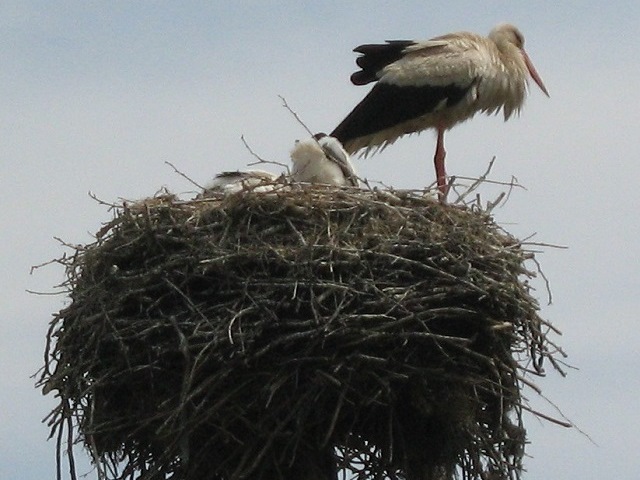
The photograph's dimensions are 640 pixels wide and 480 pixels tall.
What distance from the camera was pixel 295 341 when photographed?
7691mm

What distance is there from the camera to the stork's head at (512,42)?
37.7ft

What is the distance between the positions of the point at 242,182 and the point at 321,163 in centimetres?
122

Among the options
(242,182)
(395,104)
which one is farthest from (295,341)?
(395,104)

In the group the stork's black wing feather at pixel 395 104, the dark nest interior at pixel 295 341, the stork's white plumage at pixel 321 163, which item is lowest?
the dark nest interior at pixel 295 341

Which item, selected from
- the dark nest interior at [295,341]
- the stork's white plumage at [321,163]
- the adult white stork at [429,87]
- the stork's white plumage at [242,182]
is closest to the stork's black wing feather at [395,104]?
the adult white stork at [429,87]

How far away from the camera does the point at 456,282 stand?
7.93m

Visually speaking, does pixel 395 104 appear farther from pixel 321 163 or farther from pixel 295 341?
pixel 295 341

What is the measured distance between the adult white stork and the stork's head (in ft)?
0.42

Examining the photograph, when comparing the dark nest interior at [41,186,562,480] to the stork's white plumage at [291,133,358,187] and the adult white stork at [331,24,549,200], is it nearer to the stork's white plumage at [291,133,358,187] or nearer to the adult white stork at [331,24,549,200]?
the stork's white plumage at [291,133,358,187]

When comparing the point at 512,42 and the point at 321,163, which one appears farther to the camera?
the point at 512,42

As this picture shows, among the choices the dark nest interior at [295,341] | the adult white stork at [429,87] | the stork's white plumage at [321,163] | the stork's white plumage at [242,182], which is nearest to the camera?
the dark nest interior at [295,341]

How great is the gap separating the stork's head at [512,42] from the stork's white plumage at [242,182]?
9.76 ft

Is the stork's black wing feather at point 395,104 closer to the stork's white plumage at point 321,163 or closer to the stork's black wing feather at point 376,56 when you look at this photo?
the stork's black wing feather at point 376,56

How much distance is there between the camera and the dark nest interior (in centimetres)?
768
